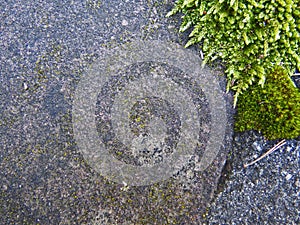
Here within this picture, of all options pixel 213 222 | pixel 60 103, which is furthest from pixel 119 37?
pixel 213 222

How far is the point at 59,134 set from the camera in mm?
1233

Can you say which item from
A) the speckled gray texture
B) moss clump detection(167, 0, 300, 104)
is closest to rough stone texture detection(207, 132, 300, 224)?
the speckled gray texture

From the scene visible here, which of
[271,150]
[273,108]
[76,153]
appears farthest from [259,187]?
[76,153]

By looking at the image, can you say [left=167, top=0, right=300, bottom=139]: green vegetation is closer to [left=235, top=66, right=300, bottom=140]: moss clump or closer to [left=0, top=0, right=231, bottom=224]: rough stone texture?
[left=235, top=66, right=300, bottom=140]: moss clump

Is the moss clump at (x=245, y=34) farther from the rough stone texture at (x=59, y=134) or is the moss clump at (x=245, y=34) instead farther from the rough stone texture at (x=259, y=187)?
the rough stone texture at (x=259, y=187)

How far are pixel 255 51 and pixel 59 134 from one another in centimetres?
85

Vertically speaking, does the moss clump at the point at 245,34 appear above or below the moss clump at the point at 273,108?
above

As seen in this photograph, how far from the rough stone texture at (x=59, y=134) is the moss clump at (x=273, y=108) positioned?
0.31ft

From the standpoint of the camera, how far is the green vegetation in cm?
125

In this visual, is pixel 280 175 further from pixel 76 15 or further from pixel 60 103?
pixel 76 15

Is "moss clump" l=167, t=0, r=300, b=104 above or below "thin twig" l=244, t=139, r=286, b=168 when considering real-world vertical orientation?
above

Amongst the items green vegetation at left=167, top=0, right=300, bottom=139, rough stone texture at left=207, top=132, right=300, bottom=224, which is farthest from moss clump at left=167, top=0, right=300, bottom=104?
rough stone texture at left=207, top=132, right=300, bottom=224

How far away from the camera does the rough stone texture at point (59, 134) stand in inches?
47.7

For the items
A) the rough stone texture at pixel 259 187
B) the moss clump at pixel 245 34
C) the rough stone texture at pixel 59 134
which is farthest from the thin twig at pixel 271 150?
the moss clump at pixel 245 34
